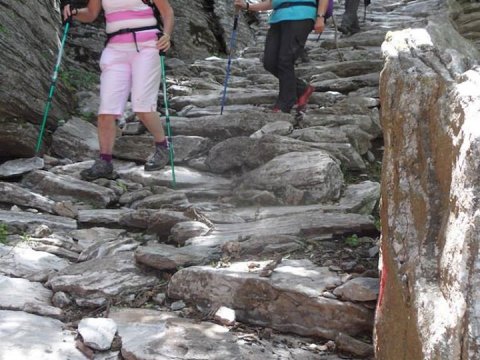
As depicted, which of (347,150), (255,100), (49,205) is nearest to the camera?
(49,205)

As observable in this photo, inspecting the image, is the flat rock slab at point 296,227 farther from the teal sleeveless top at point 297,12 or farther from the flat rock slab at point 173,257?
the teal sleeveless top at point 297,12

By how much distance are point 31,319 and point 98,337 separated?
543 mm

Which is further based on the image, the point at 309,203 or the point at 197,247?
the point at 309,203

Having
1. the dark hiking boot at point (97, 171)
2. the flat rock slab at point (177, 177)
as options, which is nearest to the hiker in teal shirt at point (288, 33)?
the flat rock slab at point (177, 177)

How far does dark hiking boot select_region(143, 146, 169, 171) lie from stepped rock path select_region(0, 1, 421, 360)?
0.51 ft

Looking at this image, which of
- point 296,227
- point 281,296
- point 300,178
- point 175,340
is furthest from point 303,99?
point 175,340

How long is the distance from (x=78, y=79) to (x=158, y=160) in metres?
3.30

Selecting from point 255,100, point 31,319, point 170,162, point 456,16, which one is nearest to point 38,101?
point 170,162

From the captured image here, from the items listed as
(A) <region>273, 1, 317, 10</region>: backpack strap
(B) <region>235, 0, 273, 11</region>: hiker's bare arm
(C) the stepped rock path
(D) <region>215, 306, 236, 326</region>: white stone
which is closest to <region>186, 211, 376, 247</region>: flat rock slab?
(C) the stepped rock path

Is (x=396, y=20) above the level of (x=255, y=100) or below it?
above

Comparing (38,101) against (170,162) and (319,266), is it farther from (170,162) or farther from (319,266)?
(319,266)

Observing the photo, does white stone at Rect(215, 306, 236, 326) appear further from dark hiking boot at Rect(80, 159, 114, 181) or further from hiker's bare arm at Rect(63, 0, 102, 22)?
hiker's bare arm at Rect(63, 0, 102, 22)

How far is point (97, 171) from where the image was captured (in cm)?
679

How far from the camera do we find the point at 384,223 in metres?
3.30
